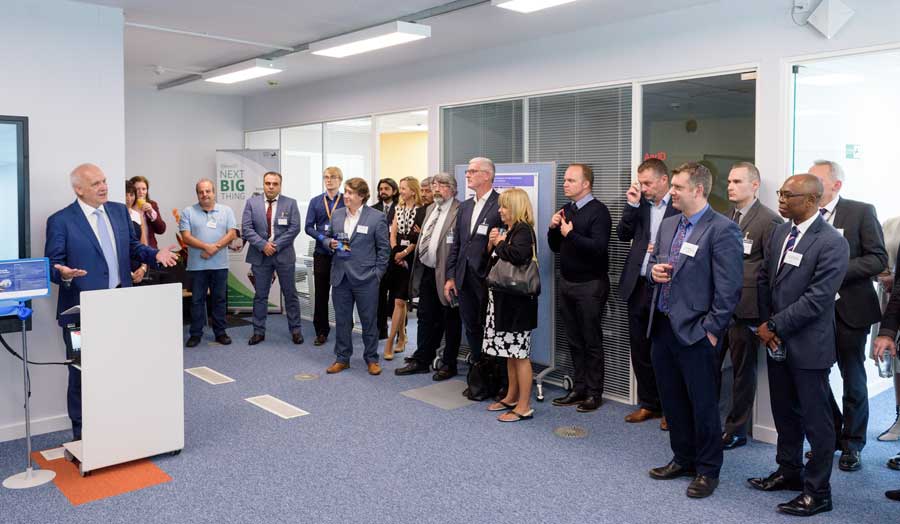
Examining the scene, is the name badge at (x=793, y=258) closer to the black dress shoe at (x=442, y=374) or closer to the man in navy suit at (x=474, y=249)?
the man in navy suit at (x=474, y=249)

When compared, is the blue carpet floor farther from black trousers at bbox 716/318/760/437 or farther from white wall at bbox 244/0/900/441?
white wall at bbox 244/0/900/441

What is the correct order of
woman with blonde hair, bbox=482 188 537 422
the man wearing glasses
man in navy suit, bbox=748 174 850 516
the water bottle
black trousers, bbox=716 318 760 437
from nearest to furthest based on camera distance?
man in navy suit, bbox=748 174 850 516 → the water bottle → black trousers, bbox=716 318 760 437 → woman with blonde hair, bbox=482 188 537 422 → the man wearing glasses

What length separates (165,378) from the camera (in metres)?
4.05

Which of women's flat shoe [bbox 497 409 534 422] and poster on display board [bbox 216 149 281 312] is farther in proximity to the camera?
poster on display board [bbox 216 149 281 312]

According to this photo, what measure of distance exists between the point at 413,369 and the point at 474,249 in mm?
1442

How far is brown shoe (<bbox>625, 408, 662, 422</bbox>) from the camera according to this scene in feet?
15.9

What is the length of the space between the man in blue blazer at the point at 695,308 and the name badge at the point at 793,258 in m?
0.21

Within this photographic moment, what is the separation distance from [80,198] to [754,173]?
3962mm

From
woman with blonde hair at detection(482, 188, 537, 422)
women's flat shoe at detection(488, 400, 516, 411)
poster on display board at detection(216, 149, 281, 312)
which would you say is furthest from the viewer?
poster on display board at detection(216, 149, 281, 312)

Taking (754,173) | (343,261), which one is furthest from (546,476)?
(343,261)

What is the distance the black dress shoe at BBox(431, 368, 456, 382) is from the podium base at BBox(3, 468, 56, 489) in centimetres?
282

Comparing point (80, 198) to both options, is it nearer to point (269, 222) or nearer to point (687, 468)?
point (269, 222)

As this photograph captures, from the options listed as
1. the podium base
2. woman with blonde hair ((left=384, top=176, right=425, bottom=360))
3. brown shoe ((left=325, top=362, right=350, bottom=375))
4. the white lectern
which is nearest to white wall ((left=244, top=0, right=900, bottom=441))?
woman with blonde hair ((left=384, top=176, right=425, bottom=360))

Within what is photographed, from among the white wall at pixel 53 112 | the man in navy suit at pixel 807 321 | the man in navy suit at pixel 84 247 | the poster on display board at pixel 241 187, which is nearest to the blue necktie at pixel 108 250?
the man in navy suit at pixel 84 247
